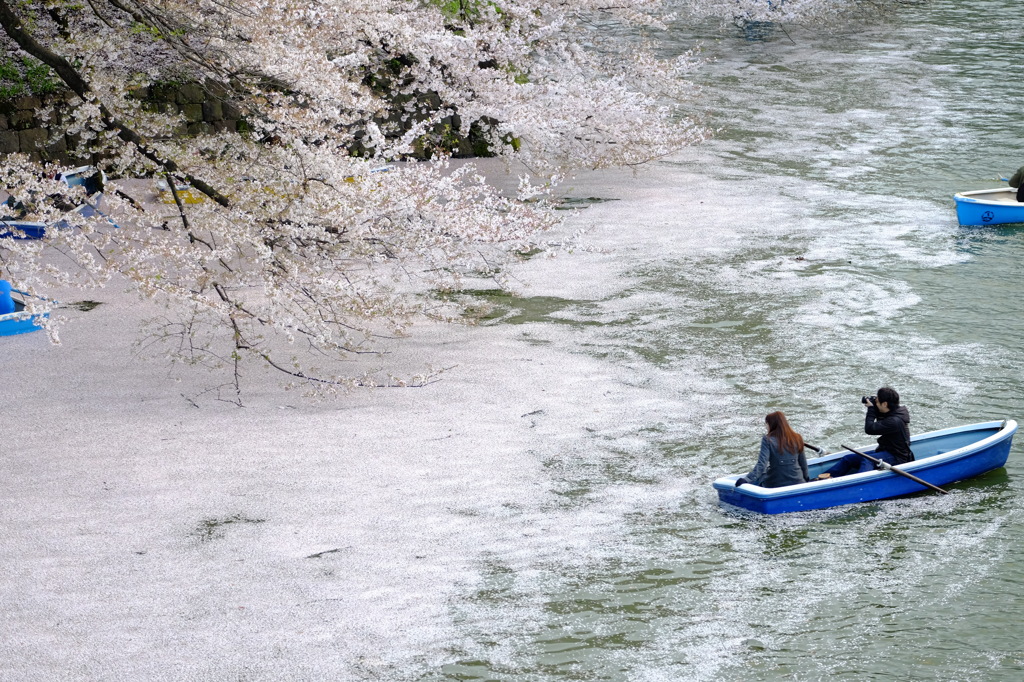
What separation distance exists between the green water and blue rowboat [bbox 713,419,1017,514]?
13 cm

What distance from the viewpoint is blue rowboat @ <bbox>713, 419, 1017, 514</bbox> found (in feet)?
29.0

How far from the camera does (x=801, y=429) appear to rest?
33.6 feet

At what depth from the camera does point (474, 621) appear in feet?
24.2

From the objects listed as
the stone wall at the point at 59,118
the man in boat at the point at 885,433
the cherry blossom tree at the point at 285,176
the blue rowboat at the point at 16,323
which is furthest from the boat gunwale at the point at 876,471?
the stone wall at the point at 59,118

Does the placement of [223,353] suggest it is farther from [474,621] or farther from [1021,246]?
[1021,246]

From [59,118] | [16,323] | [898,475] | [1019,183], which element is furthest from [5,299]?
[1019,183]

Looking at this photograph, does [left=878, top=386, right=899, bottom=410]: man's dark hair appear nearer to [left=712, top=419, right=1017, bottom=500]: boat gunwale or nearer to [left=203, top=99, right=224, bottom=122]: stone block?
[left=712, top=419, right=1017, bottom=500]: boat gunwale

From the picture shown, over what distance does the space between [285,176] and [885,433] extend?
5.69 m

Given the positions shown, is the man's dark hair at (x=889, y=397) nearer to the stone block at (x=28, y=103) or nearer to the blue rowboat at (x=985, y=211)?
the blue rowboat at (x=985, y=211)

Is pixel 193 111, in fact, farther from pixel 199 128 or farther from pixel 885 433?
pixel 885 433

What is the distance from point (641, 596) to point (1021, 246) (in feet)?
35.3

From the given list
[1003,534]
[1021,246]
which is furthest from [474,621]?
[1021,246]

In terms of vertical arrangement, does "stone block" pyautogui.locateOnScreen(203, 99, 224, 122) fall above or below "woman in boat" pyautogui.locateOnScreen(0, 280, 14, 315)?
above

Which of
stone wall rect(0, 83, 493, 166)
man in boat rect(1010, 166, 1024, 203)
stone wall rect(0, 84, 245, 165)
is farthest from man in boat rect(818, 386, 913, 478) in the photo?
stone wall rect(0, 84, 245, 165)
